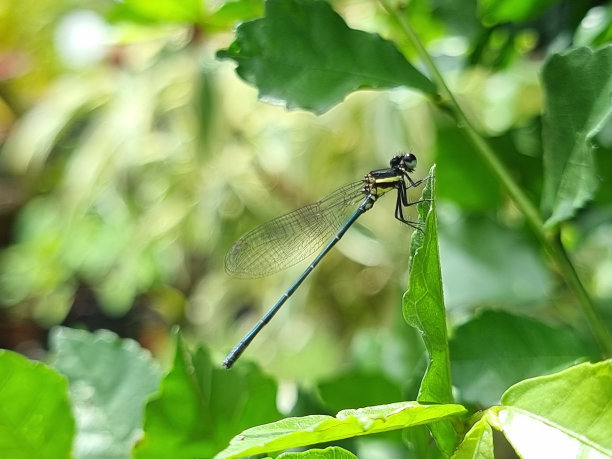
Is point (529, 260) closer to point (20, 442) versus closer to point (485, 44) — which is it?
point (485, 44)

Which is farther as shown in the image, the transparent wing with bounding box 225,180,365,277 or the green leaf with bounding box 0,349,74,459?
the transparent wing with bounding box 225,180,365,277

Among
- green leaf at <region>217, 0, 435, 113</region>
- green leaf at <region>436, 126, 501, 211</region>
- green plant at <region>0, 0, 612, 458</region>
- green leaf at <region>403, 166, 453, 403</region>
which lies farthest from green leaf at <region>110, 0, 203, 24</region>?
green leaf at <region>403, 166, 453, 403</region>

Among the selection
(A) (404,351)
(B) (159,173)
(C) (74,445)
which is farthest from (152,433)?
(B) (159,173)

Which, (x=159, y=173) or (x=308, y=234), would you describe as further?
(x=159, y=173)

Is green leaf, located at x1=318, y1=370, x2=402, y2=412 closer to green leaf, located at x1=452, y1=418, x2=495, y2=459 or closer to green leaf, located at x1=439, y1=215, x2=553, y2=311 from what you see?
green leaf, located at x1=439, y1=215, x2=553, y2=311

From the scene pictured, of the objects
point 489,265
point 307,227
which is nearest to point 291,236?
point 307,227

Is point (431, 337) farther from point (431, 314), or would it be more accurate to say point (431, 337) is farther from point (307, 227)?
point (307, 227)
